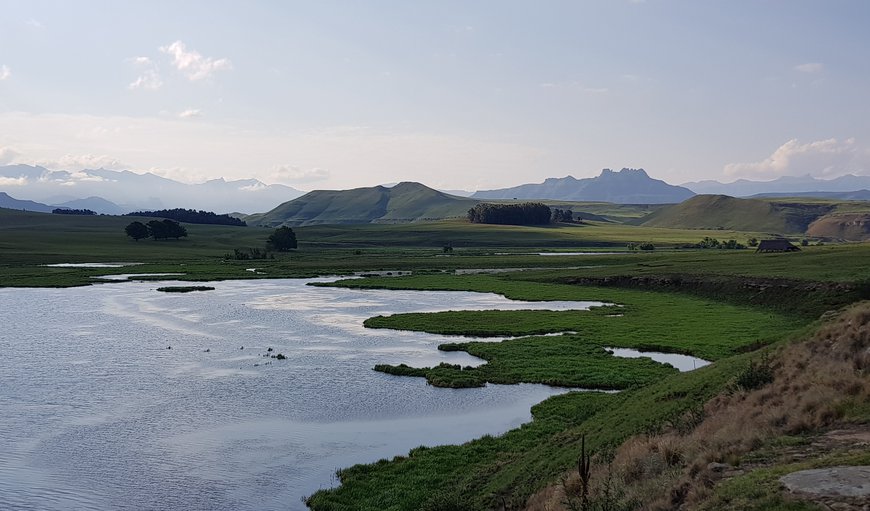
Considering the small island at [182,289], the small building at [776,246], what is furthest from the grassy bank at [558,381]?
the small building at [776,246]

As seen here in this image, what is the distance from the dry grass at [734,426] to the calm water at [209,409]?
12.5 meters

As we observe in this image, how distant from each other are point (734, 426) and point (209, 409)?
2868 cm

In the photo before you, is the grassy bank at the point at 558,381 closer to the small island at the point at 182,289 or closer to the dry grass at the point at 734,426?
the dry grass at the point at 734,426

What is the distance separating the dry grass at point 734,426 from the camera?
1733 cm

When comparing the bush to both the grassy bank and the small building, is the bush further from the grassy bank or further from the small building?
the small building

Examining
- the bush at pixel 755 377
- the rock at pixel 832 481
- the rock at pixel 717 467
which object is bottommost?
the rock at pixel 717 467

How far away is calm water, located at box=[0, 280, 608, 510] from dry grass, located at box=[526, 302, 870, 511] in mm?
12483

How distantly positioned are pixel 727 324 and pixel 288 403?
4280 centimetres

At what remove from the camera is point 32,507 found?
2516 cm

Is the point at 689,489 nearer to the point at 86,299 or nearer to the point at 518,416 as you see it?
the point at 518,416

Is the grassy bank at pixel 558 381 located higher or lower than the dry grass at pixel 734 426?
lower

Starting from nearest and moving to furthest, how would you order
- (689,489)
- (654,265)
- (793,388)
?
(689,489) < (793,388) < (654,265)

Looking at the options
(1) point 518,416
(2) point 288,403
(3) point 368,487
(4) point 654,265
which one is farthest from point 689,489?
(4) point 654,265

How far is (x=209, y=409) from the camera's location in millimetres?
38312
